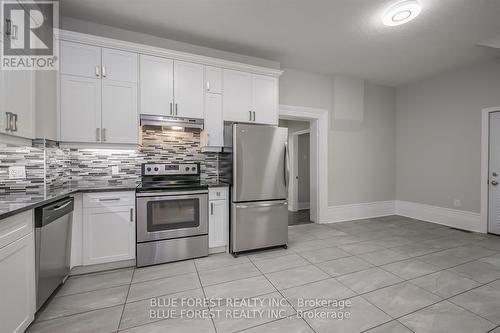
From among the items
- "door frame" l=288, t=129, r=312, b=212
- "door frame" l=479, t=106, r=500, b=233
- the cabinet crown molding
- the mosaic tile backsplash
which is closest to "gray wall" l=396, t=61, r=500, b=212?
"door frame" l=479, t=106, r=500, b=233

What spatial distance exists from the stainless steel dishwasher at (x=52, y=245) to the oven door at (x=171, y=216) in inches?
25.7

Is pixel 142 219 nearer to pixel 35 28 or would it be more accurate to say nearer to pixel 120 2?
pixel 35 28

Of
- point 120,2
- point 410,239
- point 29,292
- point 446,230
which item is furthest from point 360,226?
point 120,2

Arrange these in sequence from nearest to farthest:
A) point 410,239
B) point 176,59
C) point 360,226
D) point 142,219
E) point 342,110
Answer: point 142,219 < point 176,59 < point 410,239 < point 360,226 < point 342,110

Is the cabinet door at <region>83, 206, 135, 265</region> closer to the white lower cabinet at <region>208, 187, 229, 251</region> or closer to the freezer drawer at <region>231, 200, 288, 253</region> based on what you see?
the white lower cabinet at <region>208, 187, 229, 251</region>

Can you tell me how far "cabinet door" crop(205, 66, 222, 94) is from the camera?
126 inches

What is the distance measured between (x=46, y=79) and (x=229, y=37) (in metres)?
2.15

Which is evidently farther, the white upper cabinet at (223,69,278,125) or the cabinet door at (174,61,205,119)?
the white upper cabinet at (223,69,278,125)

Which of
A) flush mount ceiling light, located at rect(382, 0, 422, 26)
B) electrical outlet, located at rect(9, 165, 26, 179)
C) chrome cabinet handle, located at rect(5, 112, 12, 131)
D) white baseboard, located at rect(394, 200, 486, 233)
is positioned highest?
flush mount ceiling light, located at rect(382, 0, 422, 26)

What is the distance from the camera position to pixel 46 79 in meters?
2.31

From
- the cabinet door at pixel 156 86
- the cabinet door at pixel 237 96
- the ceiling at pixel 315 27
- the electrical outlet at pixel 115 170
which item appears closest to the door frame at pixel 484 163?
the ceiling at pixel 315 27

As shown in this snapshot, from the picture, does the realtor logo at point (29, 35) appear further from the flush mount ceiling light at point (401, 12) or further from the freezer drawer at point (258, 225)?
the flush mount ceiling light at point (401, 12)

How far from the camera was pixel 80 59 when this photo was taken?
262 cm

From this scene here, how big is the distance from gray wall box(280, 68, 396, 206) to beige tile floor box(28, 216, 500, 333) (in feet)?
5.35
